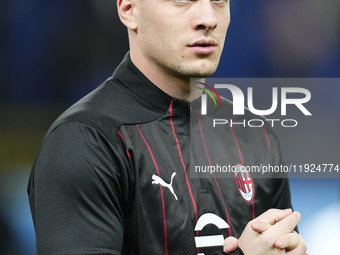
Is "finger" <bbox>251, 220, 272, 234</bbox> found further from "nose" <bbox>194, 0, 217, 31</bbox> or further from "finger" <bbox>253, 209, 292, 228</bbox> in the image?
"nose" <bbox>194, 0, 217, 31</bbox>

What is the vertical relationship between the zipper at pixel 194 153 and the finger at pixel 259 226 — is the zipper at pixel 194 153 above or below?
above

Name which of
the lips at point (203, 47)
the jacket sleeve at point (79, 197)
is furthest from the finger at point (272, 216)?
the lips at point (203, 47)

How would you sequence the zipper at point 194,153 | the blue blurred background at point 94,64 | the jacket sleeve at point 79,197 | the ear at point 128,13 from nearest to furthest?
the jacket sleeve at point 79,197
the zipper at point 194,153
the ear at point 128,13
the blue blurred background at point 94,64

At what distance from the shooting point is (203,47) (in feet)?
3.61

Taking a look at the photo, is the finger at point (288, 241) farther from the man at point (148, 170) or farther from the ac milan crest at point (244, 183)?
the ac milan crest at point (244, 183)

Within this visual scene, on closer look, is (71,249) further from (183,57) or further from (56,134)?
(183,57)

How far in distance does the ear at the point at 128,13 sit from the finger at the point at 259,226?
0.62m

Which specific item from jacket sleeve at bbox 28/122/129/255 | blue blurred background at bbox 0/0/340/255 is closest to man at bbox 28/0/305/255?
jacket sleeve at bbox 28/122/129/255

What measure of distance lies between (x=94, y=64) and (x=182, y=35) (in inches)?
67.9

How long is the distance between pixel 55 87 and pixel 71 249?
1885 millimetres

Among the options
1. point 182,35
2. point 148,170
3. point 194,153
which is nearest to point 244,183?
point 194,153

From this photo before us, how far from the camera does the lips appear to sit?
109cm

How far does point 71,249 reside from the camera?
845 mm

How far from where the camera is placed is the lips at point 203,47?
3.58 feet
